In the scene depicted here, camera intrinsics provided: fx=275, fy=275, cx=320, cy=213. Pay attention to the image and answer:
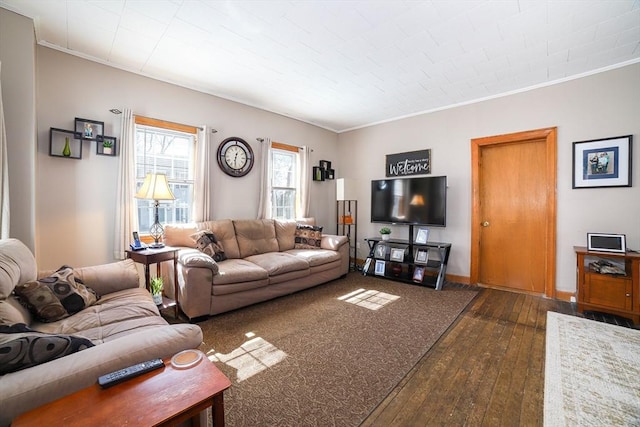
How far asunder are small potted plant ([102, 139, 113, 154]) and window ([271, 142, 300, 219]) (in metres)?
2.26

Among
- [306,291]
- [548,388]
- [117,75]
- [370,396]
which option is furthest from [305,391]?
[117,75]

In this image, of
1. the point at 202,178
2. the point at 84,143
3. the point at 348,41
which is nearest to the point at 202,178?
the point at 202,178

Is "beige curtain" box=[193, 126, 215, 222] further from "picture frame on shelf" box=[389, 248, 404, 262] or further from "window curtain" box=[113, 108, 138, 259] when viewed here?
"picture frame on shelf" box=[389, 248, 404, 262]

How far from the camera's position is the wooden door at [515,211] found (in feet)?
11.8

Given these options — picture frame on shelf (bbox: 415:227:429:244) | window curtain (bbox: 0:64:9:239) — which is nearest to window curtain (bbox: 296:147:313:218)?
picture frame on shelf (bbox: 415:227:429:244)

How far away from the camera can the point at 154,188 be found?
2.86 meters

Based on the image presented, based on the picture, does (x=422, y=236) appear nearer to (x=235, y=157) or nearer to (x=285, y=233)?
(x=285, y=233)

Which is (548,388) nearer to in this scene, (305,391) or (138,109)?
(305,391)

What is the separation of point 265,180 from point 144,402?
3786 mm

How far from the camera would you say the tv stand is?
4141 mm

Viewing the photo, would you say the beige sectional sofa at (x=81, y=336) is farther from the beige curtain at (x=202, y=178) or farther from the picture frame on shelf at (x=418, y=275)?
the picture frame on shelf at (x=418, y=275)

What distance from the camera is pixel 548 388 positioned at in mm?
1809

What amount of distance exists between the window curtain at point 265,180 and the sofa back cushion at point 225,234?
778 mm

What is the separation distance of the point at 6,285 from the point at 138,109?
255 cm
